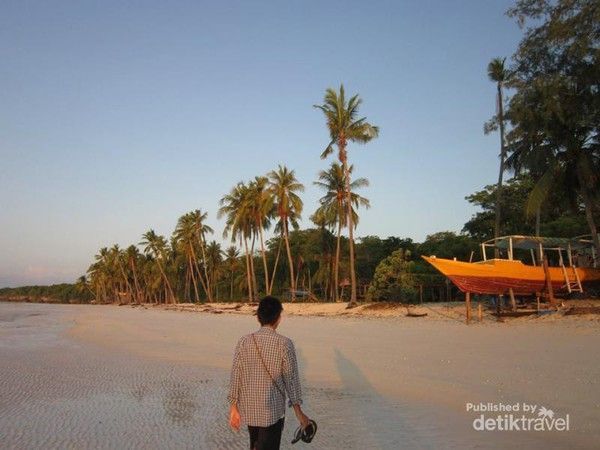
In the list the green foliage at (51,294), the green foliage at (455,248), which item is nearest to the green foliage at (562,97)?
the green foliage at (455,248)

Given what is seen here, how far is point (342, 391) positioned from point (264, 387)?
4.74 m

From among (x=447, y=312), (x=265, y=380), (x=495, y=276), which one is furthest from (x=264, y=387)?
(x=447, y=312)

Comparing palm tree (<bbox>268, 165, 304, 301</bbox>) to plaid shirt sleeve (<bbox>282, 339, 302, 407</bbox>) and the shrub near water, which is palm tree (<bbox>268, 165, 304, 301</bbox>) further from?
plaid shirt sleeve (<bbox>282, 339, 302, 407</bbox>)

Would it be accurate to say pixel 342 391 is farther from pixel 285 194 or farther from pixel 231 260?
pixel 231 260

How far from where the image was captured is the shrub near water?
2975 centimetres

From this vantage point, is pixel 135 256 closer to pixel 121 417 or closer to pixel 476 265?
pixel 476 265

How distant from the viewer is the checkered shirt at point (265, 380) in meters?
3.50

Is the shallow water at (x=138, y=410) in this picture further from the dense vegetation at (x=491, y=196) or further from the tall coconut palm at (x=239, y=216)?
the tall coconut palm at (x=239, y=216)

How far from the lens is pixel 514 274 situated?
2005cm

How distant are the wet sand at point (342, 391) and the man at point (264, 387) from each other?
1979mm

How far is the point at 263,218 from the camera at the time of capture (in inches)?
1813

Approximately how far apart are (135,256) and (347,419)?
86397 millimetres

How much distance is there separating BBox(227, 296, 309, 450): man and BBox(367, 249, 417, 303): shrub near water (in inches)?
1058

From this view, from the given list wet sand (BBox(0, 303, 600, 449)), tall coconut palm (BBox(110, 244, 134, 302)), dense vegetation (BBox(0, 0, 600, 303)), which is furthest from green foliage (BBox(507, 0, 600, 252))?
tall coconut palm (BBox(110, 244, 134, 302))
